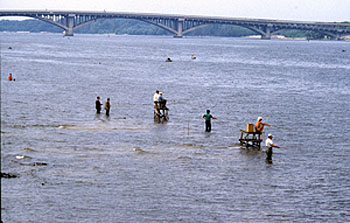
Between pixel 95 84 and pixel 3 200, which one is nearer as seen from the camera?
pixel 3 200

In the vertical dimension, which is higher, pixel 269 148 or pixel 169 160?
pixel 269 148

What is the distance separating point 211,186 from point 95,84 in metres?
59.6

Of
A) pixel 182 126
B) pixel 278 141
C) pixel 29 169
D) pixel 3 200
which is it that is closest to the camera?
pixel 3 200

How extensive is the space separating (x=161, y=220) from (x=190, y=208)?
7.29 ft

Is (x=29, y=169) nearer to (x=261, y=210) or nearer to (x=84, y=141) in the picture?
(x=84, y=141)

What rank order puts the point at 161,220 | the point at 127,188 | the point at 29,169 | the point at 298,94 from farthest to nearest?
the point at 298,94 → the point at 29,169 → the point at 127,188 → the point at 161,220

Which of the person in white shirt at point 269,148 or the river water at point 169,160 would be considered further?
the person in white shirt at point 269,148

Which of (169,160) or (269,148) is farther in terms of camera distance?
(169,160)

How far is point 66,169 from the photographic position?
34.1 metres

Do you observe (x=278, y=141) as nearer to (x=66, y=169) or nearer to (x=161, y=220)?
(x=66, y=169)

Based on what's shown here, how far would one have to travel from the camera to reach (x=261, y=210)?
93.5ft

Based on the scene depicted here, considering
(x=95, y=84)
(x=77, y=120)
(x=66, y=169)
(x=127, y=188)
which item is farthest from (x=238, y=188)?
(x=95, y=84)

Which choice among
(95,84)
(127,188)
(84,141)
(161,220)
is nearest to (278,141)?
(84,141)

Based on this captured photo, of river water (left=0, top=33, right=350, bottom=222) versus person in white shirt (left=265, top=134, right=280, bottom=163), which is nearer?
river water (left=0, top=33, right=350, bottom=222)
